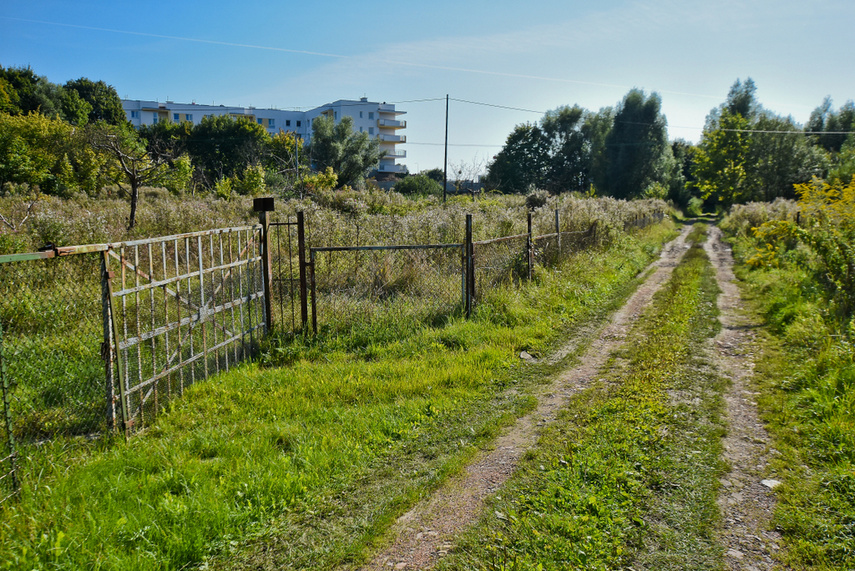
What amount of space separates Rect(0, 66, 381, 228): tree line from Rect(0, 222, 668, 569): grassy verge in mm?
11601

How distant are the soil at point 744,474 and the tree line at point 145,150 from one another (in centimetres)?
1537

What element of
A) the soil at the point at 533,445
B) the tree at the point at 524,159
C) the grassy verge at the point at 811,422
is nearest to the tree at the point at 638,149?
the tree at the point at 524,159

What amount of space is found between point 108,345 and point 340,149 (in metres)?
47.2

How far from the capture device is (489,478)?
4.53 metres

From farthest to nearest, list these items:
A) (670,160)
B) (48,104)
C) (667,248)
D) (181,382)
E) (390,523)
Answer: (670,160)
(48,104)
(667,248)
(181,382)
(390,523)

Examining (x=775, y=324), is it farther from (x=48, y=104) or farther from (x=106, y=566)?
(x=48, y=104)

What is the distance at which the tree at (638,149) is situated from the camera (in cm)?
5384

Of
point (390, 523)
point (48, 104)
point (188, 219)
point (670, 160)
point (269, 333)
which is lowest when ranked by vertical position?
point (390, 523)

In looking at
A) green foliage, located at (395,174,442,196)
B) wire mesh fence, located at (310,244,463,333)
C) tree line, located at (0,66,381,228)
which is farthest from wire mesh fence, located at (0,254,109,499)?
green foliage, located at (395,174,442,196)

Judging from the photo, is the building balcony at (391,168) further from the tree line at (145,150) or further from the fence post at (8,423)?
the fence post at (8,423)

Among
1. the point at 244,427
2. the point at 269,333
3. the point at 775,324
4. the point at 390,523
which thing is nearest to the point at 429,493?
the point at 390,523

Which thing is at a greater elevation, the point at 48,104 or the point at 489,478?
the point at 48,104

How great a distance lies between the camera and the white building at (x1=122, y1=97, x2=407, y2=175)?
79.9 meters

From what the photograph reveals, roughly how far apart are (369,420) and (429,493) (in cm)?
138
